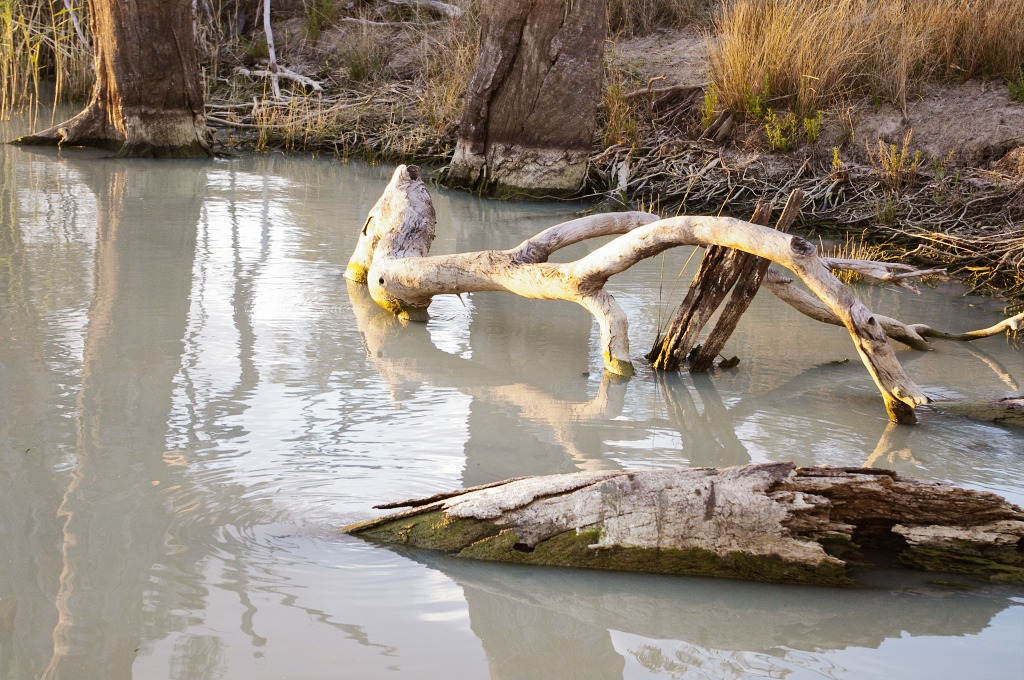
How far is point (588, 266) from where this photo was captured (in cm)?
429

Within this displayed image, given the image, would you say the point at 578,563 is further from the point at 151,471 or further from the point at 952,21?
the point at 952,21

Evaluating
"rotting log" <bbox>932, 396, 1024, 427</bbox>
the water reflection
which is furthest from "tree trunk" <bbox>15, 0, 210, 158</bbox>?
the water reflection

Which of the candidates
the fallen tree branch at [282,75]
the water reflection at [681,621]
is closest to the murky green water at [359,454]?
the water reflection at [681,621]

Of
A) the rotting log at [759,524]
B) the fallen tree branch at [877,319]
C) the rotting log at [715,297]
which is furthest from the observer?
the fallen tree branch at [877,319]

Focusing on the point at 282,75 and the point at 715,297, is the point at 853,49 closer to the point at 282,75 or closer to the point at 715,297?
the point at 715,297

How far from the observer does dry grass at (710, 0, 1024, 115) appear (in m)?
8.46

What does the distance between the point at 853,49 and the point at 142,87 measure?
635 cm

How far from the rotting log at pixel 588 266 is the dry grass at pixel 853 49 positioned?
4093 millimetres

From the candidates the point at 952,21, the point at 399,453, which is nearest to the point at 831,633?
the point at 399,453

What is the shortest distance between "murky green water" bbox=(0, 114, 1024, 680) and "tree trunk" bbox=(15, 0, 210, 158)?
349cm

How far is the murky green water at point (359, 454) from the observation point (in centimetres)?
224

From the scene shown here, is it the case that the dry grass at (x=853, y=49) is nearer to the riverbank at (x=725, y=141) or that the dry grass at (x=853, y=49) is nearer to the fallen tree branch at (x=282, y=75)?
the riverbank at (x=725, y=141)

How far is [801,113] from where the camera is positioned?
8578 millimetres

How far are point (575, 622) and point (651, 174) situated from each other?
665cm
